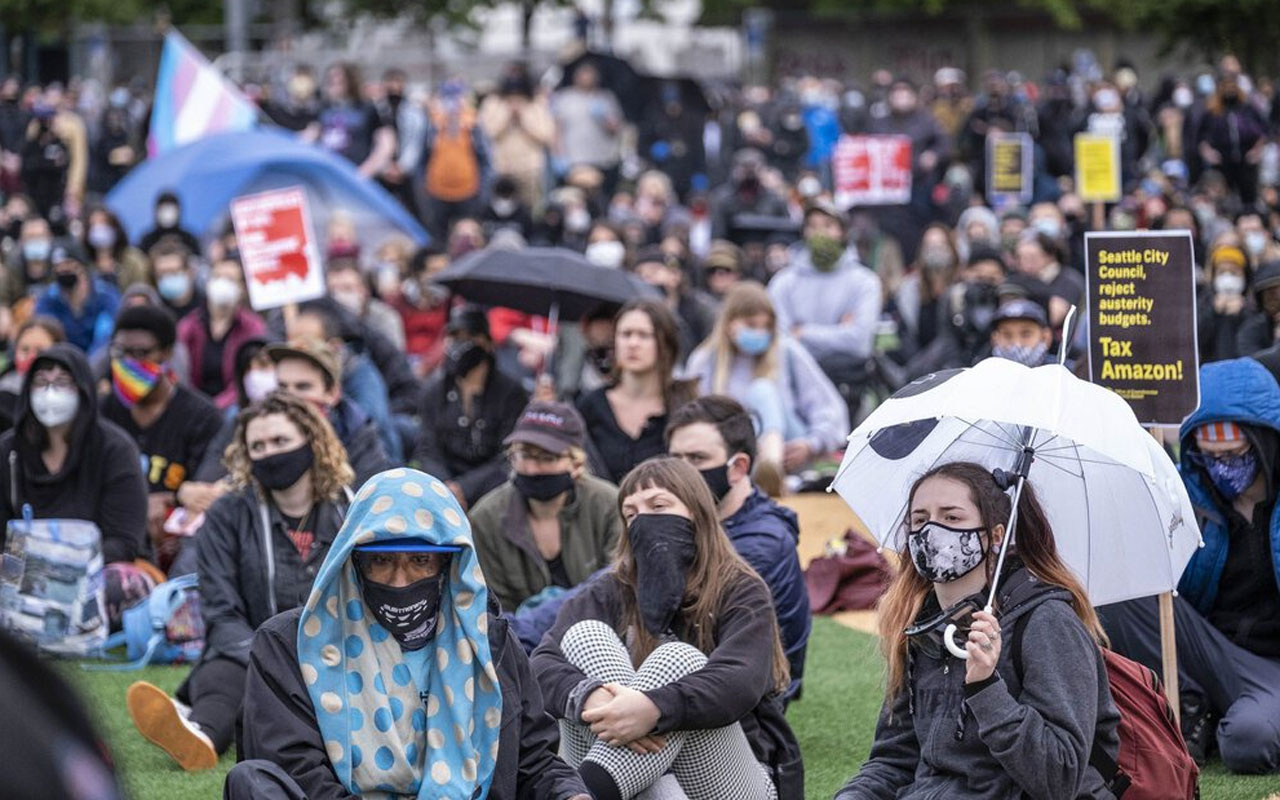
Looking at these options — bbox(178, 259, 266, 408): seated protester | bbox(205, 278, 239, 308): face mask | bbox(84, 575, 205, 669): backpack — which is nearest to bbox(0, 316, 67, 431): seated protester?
bbox(178, 259, 266, 408): seated protester

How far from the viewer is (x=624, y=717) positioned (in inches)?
218

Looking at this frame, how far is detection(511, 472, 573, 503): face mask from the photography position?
7.83 m

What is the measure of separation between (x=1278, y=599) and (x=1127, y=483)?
2.04 meters

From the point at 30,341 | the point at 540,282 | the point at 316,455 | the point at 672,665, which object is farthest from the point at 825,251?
the point at 672,665

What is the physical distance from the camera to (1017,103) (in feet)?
81.9

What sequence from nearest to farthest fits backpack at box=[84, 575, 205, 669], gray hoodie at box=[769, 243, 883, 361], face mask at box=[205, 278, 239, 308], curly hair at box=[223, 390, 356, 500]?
curly hair at box=[223, 390, 356, 500] → backpack at box=[84, 575, 205, 669] → face mask at box=[205, 278, 239, 308] → gray hoodie at box=[769, 243, 883, 361]

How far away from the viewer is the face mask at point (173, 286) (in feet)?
47.2

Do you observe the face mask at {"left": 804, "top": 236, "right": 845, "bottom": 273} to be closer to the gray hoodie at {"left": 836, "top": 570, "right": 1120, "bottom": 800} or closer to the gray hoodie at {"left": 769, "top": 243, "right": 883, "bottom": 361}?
the gray hoodie at {"left": 769, "top": 243, "right": 883, "bottom": 361}

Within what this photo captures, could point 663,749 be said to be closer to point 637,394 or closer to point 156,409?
point 637,394

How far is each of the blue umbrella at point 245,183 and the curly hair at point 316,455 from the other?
12.7 metres

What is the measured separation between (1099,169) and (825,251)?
11.1 feet

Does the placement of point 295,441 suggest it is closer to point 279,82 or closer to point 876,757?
point 876,757

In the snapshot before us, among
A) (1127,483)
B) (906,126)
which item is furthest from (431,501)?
(906,126)

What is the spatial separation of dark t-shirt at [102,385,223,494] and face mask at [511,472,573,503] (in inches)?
117
